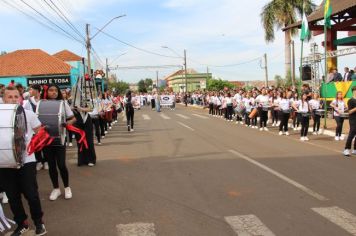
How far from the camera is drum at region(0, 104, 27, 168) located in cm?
499

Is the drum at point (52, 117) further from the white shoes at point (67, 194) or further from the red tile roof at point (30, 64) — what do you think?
the red tile roof at point (30, 64)

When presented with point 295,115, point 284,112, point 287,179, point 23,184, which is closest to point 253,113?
point 295,115

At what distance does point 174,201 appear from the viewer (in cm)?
700

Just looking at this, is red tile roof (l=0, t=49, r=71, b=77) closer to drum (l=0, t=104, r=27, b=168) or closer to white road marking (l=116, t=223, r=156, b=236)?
white road marking (l=116, t=223, r=156, b=236)

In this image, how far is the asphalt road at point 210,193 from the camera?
5.75 m

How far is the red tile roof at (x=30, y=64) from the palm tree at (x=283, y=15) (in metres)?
23.0

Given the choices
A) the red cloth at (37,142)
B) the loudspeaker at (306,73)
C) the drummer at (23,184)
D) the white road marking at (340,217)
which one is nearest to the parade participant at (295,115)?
the loudspeaker at (306,73)

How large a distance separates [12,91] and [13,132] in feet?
2.25

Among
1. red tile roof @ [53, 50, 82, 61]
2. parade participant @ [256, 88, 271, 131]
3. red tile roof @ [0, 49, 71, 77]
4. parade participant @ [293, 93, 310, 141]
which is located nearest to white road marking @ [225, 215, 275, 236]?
parade participant @ [293, 93, 310, 141]

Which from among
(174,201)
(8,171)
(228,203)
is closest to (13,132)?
(8,171)

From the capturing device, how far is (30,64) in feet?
174

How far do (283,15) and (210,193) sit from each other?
35857 millimetres

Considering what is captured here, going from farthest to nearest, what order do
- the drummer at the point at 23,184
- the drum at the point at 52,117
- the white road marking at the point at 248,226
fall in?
the drum at the point at 52,117 → the white road marking at the point at 248,226 → the drummer at the point at 23,184

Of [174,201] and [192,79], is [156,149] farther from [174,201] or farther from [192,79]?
[192,79]
